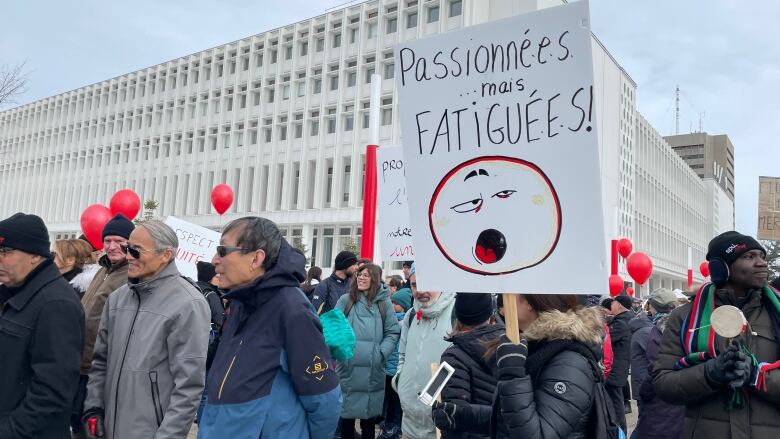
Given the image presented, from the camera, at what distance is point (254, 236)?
3.12 metres

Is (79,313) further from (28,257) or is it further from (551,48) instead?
(551,48)

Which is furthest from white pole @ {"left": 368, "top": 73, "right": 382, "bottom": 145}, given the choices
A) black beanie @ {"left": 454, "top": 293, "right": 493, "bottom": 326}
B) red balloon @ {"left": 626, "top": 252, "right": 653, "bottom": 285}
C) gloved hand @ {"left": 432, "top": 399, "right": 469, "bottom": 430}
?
red balloon @ {"left": 626, "top": 252, "right": 653, "bottom": 285}

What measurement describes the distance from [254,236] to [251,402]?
77cm

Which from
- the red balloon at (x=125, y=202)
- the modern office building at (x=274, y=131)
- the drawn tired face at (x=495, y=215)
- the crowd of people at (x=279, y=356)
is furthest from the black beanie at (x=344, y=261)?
the modern office building at (x=274, y=131)

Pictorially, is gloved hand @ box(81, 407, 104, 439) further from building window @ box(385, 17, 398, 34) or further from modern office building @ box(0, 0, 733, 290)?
building window @ box(385, 17, 398, 34)

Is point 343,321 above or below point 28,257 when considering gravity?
below

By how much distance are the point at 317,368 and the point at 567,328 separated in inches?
43.9

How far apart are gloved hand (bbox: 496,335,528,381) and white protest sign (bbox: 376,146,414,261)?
13.4 feet

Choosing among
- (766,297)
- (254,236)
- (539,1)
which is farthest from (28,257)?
(539,1)

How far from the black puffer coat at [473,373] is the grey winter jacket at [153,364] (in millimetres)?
1292

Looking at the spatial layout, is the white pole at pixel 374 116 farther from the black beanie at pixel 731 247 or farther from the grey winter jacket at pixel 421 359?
the black beanie at pixel 731 247

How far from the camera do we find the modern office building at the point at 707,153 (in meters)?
127

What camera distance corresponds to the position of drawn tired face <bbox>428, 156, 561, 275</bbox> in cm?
249

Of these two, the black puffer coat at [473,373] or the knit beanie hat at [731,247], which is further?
the black puffer coat at [473,373]
